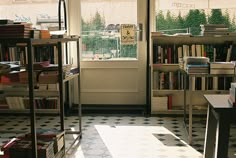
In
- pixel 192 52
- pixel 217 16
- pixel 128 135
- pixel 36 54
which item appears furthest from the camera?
pixel 217 16

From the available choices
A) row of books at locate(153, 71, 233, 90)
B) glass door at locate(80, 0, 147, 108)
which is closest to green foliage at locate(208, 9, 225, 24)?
row of books at locate(153, 71, 233, 90)

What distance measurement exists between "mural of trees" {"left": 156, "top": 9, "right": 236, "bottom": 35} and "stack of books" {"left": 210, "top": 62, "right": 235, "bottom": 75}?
1548 mm

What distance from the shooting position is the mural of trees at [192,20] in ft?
17.1

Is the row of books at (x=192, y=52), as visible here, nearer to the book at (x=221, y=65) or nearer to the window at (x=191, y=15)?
the window at (x=191, y=15)

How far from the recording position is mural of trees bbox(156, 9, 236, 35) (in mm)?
5223

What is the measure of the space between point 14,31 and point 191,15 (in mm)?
3547

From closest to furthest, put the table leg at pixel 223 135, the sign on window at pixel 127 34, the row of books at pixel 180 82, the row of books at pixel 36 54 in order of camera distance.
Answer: the table leg at pixel 223 135
the row of books at pixel 180 82
the row of books at pixel 36 54
the sign on window at pixel 127 34

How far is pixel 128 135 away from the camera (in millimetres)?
4152

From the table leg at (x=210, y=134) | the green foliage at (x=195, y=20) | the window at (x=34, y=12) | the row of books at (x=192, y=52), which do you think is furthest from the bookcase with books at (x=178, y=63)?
the table leg at (x=210, y=134)

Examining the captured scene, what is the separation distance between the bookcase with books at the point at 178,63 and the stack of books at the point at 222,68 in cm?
104

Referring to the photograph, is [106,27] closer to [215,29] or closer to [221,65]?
[215,29]

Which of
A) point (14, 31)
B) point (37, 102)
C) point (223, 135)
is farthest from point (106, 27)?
point (223, 135)

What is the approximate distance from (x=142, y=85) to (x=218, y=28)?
153 centimetres

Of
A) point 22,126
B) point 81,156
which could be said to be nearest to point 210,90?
point 81,156
